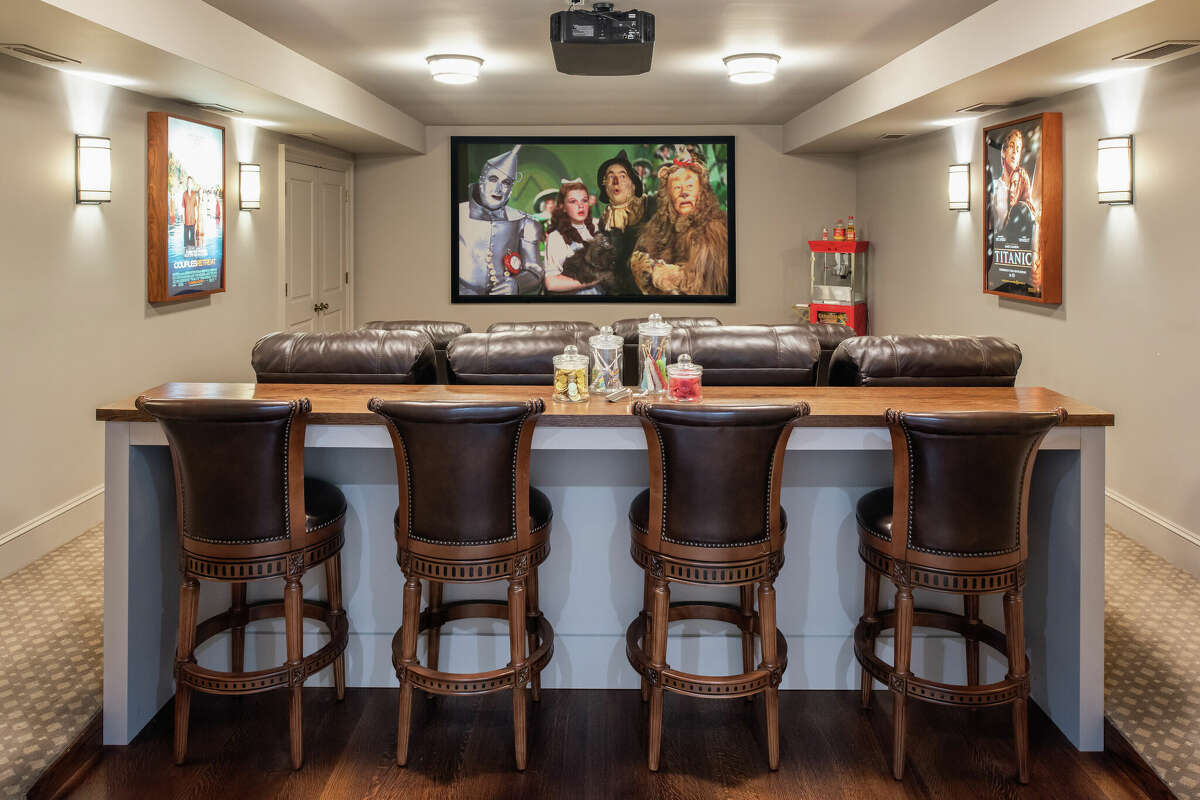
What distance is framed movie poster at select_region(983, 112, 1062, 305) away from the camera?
16.1 ft

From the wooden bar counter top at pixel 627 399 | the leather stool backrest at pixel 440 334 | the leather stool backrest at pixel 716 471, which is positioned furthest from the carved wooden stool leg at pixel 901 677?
the leather stool backrest at pixel 440 334

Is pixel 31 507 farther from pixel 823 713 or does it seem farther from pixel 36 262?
pixel 823 713

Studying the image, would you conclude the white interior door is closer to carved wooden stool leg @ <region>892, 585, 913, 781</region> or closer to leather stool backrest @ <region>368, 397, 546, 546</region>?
leather stool backrest @ <region>368, 397, 546, 546</region>

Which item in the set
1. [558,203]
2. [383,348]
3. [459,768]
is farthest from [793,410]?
[558,203]

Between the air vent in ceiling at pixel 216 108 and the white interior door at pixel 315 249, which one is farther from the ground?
the air vent in ceiling at pixel 216 108

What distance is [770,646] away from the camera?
2453 millimetres

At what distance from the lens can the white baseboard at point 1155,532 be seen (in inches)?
157

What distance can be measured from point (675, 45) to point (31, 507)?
3.81 m

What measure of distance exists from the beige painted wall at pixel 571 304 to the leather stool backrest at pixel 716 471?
611cm

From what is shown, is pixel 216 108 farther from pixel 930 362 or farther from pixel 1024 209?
pixel 1024 209

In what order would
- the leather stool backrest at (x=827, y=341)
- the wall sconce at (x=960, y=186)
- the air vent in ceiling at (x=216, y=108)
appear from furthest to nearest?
the wall sconce at (x=960, y=186)
the air vent in ceiling at (x=216, y=108)
the leather stool backrest at (x=827, y=341)

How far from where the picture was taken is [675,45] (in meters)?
5.08

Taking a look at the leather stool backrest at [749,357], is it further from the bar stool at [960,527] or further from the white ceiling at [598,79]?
the white ceiling at [598,79]

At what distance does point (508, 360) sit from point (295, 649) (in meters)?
1.15
